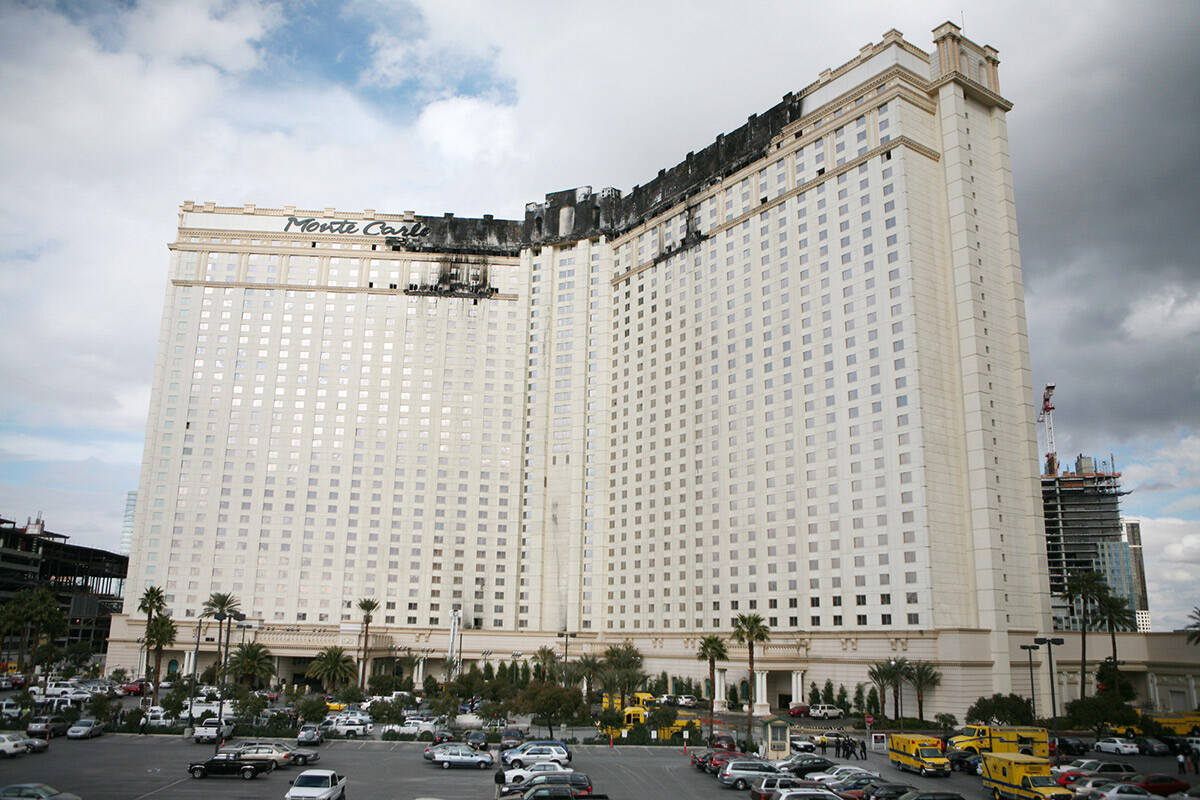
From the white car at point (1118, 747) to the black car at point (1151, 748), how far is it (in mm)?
860

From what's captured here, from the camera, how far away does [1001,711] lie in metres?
79.2

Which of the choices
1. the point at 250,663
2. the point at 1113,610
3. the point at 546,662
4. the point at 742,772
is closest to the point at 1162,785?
the point at 742,772

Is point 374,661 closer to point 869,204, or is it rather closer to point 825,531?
point 825,531

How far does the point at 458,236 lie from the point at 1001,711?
384ft

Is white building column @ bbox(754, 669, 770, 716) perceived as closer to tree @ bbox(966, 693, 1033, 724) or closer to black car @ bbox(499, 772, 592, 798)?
tree @ bbox(966, 693, 1033, 724)

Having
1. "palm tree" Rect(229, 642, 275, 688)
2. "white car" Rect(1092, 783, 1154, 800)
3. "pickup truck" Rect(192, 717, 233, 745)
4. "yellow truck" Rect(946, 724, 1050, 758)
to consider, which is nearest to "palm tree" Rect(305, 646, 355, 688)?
"palm tree" Rect(229, 642, 275, 688)

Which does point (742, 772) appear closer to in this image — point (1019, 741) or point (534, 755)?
point (534, 755)

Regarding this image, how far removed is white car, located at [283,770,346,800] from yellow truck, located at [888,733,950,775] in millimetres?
37822

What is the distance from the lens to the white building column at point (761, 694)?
91.8m

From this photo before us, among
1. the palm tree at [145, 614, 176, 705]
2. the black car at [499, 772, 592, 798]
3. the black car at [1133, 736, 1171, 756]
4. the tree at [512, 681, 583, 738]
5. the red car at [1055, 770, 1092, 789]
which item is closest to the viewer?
the black car at [499, 772, 592, 798]

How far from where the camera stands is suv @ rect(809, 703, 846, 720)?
3469 inches

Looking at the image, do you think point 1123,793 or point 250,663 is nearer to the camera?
point 1123,793

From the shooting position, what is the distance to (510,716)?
95250mm

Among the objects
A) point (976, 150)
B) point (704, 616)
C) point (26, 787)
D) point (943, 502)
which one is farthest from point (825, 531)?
point (26, 787)
